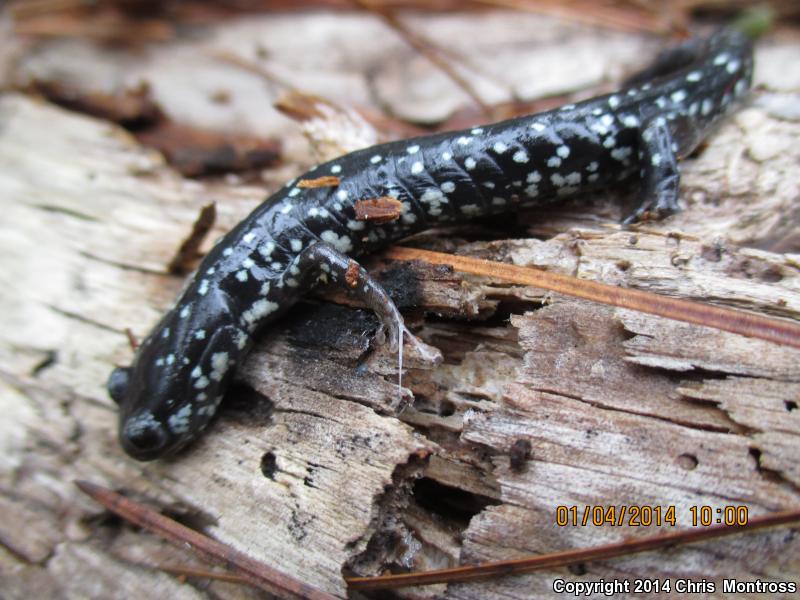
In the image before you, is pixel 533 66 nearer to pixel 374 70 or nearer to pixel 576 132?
pixel 374 70

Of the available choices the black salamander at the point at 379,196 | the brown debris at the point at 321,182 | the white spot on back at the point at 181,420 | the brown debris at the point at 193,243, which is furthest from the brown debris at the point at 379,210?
the white spot on back at the point at 181,420

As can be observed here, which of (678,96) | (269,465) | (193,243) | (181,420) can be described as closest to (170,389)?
(181,420)

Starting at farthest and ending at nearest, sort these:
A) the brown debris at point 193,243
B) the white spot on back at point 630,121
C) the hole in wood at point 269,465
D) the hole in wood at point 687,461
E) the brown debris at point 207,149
→ 1. the brown debris at point 207,149
2. the brown debris at point 193,243
3. the white spot on back at point 630,121
4. the hole in wood at point 269,465
5. the hole in wood at point 687,461

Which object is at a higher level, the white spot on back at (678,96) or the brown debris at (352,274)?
the white spot on back at (678,96)

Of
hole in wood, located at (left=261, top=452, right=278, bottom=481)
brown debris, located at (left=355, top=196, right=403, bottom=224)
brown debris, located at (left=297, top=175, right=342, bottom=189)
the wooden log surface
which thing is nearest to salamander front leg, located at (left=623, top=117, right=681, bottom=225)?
the wooden log surface

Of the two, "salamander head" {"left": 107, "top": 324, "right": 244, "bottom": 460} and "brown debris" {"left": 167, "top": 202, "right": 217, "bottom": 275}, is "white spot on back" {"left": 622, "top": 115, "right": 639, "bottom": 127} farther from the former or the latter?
"salamander head" {"left": 107, "top": 324, "right": 244, "bottom": 460}

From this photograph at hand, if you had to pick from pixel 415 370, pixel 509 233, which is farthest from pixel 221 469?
pixel 509 233

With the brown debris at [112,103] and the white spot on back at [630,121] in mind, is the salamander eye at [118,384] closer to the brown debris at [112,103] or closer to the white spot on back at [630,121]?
the brown debris at [112,103]
